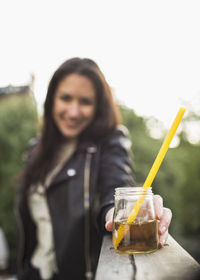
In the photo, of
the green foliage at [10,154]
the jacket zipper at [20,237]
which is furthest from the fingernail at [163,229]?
the green foliage at [10,154]

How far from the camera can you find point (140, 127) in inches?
540

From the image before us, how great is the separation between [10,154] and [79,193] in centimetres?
755

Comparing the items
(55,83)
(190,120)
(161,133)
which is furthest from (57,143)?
(190,120)

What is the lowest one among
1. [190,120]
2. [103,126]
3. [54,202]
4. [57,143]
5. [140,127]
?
[190,120]

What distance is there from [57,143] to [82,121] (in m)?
0.39

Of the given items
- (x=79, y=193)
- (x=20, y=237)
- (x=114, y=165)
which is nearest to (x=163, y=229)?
(x=114, y=165)

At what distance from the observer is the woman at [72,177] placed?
2.16 metres

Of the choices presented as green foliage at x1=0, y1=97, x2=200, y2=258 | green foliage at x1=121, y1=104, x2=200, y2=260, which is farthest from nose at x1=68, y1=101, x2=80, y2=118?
green foliage at x1=121, y1=104, x2=200, y2=260

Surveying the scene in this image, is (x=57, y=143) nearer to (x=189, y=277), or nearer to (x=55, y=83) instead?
(x=55, y=83)

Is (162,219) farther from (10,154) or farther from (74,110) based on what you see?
(10,154)

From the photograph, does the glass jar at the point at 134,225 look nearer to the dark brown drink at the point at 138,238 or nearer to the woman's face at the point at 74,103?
the dark brown drink at the point at 138,238

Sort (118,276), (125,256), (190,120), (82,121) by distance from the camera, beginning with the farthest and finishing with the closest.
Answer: (190,120) → (82,121) → (125,256) → (118,276)

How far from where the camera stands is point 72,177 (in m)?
2.34

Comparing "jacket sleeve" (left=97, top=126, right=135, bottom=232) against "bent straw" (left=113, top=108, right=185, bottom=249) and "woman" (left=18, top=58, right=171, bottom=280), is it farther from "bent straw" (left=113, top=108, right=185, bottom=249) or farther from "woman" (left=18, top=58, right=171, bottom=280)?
"bent straw" (left=113, top=108, right=185, bottom=249)
